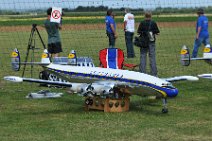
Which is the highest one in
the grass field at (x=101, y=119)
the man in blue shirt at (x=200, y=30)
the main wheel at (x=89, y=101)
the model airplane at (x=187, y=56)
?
the man in blue shirt at (x=200, y=30)

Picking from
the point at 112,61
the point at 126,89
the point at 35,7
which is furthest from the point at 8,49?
the point at 126,89

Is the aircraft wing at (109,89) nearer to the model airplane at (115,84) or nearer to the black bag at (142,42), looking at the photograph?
the model airplane at (115,84)

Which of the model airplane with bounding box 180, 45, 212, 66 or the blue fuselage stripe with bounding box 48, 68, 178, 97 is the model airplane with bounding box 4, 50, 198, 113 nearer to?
the blue fuselage stripe with bounding box 48, 68, 178, 97

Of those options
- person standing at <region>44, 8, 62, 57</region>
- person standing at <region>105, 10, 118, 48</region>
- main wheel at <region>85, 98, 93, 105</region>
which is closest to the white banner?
person standing at <region>44, 8, 62, 57</region>

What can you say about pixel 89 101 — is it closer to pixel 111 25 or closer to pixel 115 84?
pixel 115 84

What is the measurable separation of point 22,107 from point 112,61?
98.9 inches

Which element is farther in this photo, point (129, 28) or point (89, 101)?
point (129, 28)

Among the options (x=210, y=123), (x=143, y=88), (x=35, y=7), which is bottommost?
(x=210, y=123)

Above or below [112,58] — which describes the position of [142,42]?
above

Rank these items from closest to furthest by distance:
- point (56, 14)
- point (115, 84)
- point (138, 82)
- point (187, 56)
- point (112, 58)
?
point (138, 82)
point (115, 84)
point (112, 58)
point (187, 56)
point (56, 14)

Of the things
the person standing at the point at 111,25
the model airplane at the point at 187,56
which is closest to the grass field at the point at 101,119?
the model airplane at the point at 187,56

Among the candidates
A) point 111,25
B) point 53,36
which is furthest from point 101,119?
point 111,25

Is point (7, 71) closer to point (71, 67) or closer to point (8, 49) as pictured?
point (71, 67)

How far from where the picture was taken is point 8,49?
94.6ft
